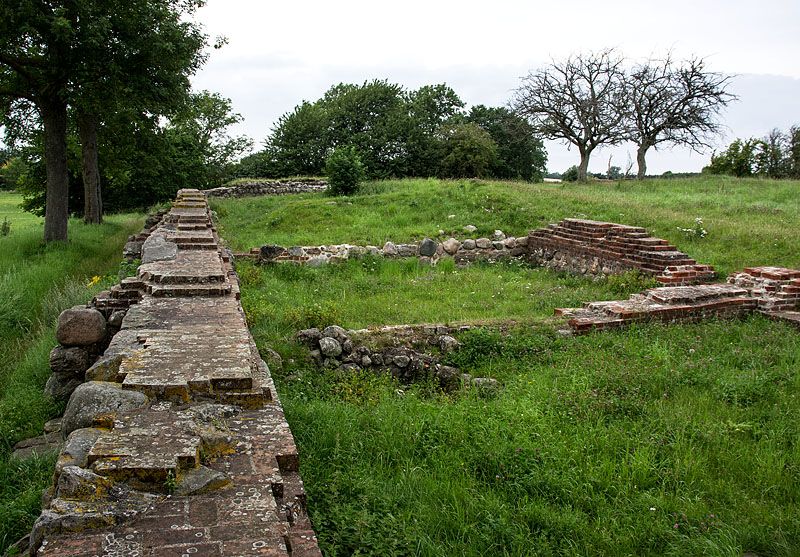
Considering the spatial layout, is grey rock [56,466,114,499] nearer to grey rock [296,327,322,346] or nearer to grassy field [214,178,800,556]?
grassy field [214,178,800,556]

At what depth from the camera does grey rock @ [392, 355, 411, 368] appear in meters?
6.00

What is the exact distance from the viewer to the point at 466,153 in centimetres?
3384

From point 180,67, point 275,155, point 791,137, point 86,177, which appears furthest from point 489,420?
point 791,137

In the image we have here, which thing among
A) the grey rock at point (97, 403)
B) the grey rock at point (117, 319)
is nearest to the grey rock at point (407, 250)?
the grey rock at point (117, 319)

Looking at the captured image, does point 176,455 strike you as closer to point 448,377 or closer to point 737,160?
point 448,377

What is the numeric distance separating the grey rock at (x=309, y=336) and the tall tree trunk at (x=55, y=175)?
379 inches

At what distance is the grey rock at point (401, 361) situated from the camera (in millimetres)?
5996

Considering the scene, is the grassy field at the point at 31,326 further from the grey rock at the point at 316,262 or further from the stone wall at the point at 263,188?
the stone wall at the point at 263,188

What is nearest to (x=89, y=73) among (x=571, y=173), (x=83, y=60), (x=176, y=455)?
(x=83, y=60)

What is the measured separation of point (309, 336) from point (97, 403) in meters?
3.73

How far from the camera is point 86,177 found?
1639cm

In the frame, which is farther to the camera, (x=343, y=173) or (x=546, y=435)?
(x=343, y=173)

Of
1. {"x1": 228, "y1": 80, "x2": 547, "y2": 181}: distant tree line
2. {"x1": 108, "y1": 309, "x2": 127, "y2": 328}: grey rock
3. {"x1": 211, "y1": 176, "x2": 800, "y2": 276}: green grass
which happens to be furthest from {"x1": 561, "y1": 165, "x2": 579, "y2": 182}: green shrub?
{"x1": 108, "y1": 309, "x2": 127, "y2": 328}: grey rock

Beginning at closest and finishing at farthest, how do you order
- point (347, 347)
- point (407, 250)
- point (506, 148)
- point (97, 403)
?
point (97, 403)
point (347, 347)
point (407, 250)
point (506, 148)
